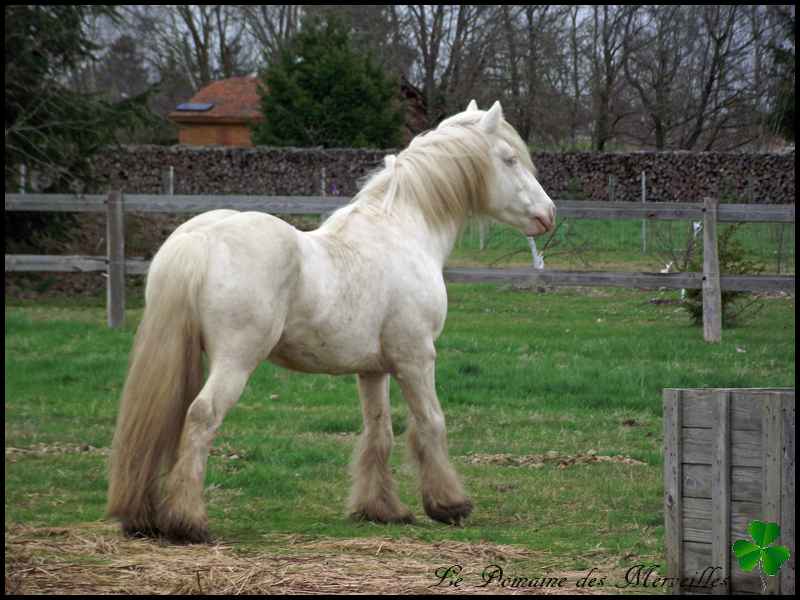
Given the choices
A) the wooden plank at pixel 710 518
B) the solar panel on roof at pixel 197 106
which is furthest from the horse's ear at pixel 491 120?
the solar panel on roof at pixel 197 106

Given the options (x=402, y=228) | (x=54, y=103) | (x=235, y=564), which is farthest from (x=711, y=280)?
(x=54, y=103)

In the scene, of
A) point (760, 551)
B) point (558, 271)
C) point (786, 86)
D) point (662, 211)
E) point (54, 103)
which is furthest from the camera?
point (54, 103)

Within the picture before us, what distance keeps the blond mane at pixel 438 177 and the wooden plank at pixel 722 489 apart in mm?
2400

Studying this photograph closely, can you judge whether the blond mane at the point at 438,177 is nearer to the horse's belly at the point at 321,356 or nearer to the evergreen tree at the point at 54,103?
the horse's belly at the point at 321,356

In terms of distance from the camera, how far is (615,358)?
9.83 metres

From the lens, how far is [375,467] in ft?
18.0

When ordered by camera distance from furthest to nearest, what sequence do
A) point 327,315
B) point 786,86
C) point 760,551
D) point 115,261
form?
point 786,86, point 115,261, point 327,315, point 760,551

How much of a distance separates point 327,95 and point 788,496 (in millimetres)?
24766

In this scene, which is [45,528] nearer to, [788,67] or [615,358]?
[615,358]

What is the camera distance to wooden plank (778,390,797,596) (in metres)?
3.46

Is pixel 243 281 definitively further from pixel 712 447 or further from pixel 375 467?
pixel 712 447

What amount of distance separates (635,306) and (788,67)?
4064 mm

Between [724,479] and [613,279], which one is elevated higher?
[613,279]

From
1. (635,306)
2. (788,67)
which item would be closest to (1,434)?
(635,306)
